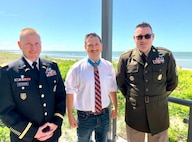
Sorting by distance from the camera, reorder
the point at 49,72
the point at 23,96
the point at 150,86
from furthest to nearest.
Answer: the point at 150,86, the point at 49,72, the point at 23,96

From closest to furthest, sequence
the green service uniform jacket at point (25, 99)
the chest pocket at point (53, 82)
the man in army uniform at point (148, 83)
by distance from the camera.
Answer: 1. the green service uniform jacket at point (25, 99)
2. the chest pocket at point (53, 82)
3. the man in army uniform at point (148, 83)

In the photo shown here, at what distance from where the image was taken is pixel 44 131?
138 centimetres

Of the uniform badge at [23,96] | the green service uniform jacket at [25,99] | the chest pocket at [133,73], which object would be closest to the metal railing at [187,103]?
the chest pocket at [133,73]

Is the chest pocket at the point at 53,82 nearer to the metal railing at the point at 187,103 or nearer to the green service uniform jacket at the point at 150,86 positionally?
the green service uniform jacket at the point at 150,86

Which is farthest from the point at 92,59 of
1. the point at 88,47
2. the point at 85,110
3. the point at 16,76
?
the point at 16,76

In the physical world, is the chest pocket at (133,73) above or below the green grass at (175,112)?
above

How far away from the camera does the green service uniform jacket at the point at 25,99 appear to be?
1266mm

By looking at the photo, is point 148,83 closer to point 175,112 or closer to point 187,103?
point 187,103

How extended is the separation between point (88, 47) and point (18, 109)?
79 cm

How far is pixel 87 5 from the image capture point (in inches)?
97.3

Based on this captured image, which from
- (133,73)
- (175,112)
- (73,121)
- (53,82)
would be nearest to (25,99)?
(53,82)

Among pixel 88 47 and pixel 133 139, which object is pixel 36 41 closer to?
pixel 88 47

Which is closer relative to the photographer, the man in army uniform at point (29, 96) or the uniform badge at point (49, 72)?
the man in army uniform at point (29, 96)

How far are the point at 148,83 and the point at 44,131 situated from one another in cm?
94
